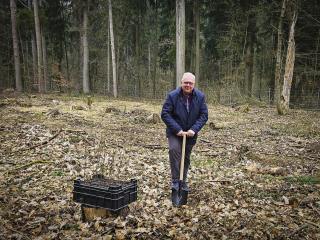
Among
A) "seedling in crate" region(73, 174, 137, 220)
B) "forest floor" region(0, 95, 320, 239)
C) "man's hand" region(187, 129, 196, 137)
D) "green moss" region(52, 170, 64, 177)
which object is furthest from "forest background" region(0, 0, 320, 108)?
"seedling in crate" region(73, 174, 137, 220)

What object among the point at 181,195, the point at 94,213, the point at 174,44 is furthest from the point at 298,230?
the point at 174,44

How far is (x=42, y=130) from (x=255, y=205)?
7.77 meters

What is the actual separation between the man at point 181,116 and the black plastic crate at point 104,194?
116 cm

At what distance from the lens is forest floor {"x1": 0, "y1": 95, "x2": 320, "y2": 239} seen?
504 centimetres

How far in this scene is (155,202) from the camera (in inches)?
243

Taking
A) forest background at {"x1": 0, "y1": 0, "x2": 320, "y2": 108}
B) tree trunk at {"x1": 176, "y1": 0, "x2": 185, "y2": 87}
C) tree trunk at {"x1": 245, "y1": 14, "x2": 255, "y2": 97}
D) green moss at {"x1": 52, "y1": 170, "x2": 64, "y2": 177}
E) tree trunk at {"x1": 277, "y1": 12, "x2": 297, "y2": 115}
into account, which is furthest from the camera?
tree trunk at {"x1": 245, "y1": 14, "x2": 255, "y2": 97}

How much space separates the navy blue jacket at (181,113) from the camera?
5.88m

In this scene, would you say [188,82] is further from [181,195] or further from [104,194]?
[104,194]

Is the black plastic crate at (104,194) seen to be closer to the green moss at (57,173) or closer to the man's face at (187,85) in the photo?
the man's face at (187,85)

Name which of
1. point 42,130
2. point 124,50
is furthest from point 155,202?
point 124,50

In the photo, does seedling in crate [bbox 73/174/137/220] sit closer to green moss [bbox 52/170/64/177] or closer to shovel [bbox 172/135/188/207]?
shovel [bbox 172/135/188/207]

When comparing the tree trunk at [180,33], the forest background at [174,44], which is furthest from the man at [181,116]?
the forest background at [174,44]

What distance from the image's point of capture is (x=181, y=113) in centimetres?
590

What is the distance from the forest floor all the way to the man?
98 cm
